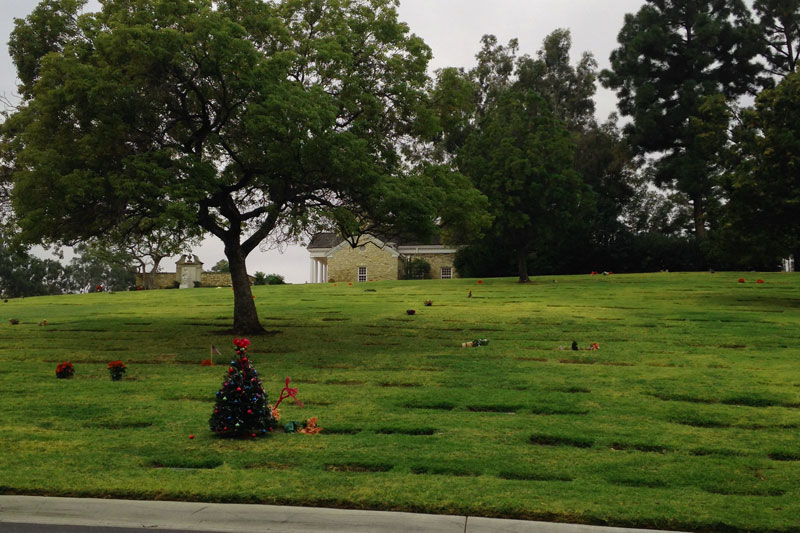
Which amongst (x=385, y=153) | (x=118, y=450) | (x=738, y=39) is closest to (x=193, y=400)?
(x=118, y=450)

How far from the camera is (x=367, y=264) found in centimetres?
5706

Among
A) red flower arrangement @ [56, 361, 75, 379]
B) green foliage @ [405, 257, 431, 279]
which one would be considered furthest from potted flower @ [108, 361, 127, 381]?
green foliage @ [405, 257, 431, 279]

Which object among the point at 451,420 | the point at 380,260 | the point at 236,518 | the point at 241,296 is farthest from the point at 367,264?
the point at 236,518

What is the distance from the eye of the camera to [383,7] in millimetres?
19531

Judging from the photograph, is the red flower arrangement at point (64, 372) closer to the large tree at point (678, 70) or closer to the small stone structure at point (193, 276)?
the small stone structure at point (193, 276)

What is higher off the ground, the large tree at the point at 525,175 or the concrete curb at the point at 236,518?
the large tree at the point at 525,175

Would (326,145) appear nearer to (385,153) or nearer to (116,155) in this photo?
(385,153)

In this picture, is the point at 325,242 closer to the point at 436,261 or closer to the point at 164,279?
the point at 436,261

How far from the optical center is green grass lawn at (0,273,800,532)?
6.39 metres

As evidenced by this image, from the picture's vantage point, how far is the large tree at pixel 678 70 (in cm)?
5050

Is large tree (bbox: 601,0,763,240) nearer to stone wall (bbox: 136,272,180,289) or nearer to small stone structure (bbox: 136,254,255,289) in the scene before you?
small stone structure (bbox: 136,254,255,289)

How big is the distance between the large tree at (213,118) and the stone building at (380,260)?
3580 centimetres

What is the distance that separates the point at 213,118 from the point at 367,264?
38.1m

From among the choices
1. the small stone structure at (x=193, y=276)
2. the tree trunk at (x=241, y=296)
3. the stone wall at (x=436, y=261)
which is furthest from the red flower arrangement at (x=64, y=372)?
the stone wall at (x=436, y=261)
